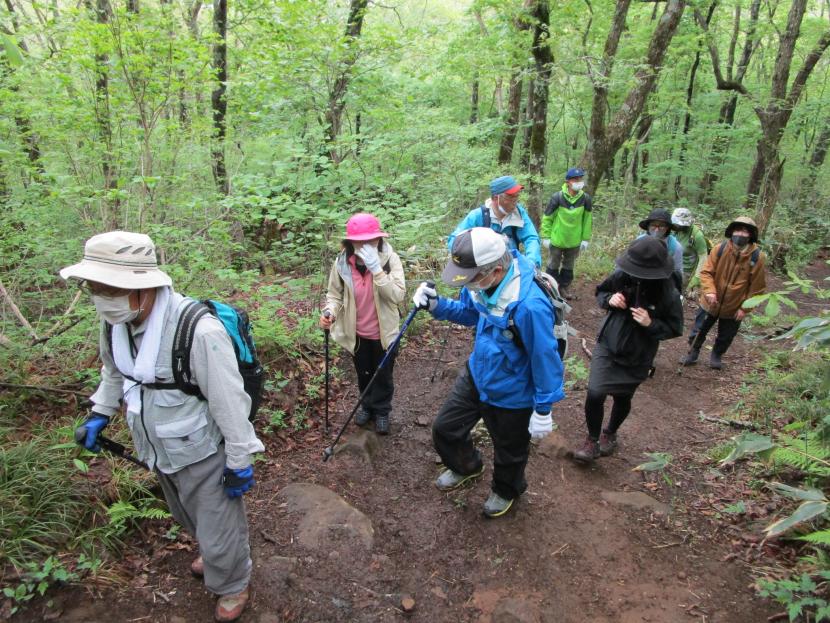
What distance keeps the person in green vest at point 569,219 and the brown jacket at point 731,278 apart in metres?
2.13

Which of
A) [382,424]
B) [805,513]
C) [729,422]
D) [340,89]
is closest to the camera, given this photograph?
[805,513]

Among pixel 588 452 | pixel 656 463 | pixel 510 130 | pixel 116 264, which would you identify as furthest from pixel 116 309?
pixel 510 130

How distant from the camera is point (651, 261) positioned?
3924 mm

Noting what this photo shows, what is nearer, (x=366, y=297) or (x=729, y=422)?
(x=366, y=297)

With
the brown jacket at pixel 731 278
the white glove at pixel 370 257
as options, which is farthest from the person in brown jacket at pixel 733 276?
the white glove at pixel 370 257

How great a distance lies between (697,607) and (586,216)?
6294 mm

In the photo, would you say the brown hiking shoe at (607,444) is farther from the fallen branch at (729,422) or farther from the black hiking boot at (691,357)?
the black hiking boot at (691,357)

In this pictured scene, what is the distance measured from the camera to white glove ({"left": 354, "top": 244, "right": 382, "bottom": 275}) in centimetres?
420

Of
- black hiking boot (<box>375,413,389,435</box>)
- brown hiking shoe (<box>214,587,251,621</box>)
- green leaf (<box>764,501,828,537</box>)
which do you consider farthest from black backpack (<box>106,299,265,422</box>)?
green leaf (<box>764,501,828,537</box>)

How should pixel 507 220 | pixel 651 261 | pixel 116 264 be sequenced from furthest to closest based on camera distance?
1. pixel 507 220
2. pixel 651 261
3. pixel 116 264

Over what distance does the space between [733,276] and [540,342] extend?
4.68m

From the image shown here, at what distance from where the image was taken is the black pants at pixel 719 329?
6.57m

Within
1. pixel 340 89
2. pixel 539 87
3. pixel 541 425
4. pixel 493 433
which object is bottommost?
pixel 493 433

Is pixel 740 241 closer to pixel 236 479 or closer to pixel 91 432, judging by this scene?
pixel 236 479
